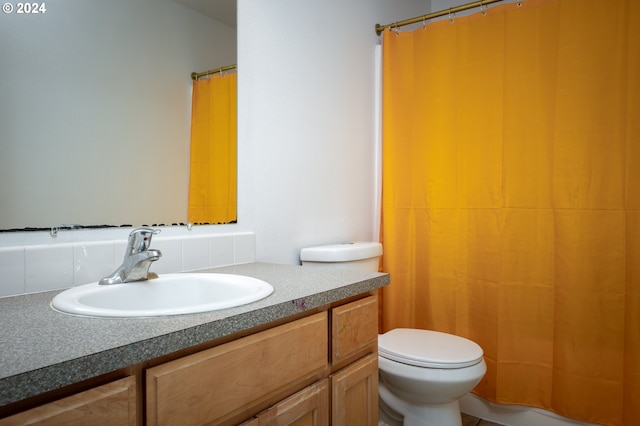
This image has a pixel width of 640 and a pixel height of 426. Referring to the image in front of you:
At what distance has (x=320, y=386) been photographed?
41.3 inches

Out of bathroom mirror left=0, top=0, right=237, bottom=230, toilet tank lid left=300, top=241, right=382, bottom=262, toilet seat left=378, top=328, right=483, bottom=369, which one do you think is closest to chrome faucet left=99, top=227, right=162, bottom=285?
bathroom mirror left=0, top=0, right=237, bottom=230

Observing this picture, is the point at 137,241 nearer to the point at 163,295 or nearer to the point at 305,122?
the point at 163,295

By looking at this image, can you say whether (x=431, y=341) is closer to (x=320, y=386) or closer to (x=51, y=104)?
(x=320, y=386)

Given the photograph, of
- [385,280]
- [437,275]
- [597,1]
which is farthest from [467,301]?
[597,1]

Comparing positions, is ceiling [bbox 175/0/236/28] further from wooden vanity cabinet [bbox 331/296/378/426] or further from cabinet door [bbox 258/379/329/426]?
cabinet door [bbox 258/379/329/426]

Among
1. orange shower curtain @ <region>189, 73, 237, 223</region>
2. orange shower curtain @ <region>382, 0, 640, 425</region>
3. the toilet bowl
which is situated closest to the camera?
orange shower curtain @ <region>189, 73, 237, 223</region>

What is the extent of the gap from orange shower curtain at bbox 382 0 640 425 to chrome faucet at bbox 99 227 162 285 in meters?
1.35

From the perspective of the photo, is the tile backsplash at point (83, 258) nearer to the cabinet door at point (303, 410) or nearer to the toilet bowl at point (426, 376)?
the cabinet door at point (303, 410)

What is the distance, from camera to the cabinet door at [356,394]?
1.10 metres

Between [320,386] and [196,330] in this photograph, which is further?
[320,386]

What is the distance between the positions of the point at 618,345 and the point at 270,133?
163cm

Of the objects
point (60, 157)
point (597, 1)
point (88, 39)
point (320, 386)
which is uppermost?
point (597, 1)

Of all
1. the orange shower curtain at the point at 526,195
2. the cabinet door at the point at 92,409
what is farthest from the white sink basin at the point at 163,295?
the orange shower curtain at the point at 526,195

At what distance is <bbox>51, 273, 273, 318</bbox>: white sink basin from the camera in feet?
2.73
